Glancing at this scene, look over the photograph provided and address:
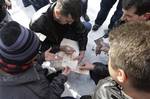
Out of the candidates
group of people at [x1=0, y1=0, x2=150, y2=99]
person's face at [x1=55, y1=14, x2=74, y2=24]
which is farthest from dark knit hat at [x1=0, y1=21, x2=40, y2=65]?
person's face at [x1=55, y1=14, x2=74, y2=24]

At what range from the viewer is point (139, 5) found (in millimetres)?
2225

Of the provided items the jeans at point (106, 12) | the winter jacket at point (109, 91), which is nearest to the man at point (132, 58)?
the winter jacket at point (109, 91)

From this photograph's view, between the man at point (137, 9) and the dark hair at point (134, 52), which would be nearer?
the dark hair at point (134, 52)

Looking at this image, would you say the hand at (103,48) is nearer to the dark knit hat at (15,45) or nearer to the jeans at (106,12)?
the jeans at (106,12)

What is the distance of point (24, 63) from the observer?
1689 millimetres

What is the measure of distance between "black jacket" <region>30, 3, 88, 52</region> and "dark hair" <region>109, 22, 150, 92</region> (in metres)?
0.98

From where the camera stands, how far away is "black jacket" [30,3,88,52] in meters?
2.38

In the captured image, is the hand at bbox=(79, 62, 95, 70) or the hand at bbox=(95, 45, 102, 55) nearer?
the hand at bbox=(79, 62, 95, 70)

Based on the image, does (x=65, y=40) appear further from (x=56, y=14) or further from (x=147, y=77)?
(x=147, y=77)

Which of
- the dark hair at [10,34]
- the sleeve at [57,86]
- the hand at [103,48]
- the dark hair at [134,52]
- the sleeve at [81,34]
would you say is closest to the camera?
the dark hair at [134,52]

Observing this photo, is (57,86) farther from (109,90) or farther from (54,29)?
(54,29)

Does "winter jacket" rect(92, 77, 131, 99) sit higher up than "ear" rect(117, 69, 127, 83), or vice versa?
"ear" rect(117, 69, 127, 83)

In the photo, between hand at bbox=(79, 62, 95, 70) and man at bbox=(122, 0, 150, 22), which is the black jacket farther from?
man at bbox=(122, 0, 150, 22)

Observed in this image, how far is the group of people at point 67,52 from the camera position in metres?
1.41
